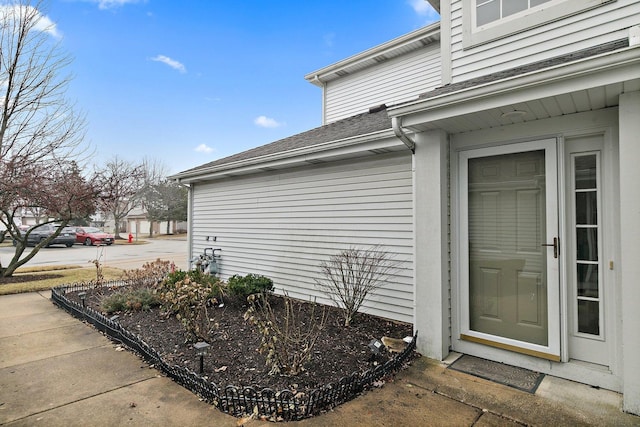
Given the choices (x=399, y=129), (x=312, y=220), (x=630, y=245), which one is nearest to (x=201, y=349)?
(x=399, y=129)

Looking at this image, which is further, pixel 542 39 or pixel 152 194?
pixel 152 194

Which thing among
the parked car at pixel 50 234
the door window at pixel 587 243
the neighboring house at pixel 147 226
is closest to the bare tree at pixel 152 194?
the neighboring house at pixel 147 226

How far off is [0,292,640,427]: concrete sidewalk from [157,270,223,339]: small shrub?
638 millimetres

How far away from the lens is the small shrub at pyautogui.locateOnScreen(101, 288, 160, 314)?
531cm

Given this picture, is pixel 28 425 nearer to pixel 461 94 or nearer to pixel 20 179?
pixel 461 94

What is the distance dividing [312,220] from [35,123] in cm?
819

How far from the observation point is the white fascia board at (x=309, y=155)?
14.8 feet

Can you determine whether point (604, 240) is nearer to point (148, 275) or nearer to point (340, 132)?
point (340, 132)

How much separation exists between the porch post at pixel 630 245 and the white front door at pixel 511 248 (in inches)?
20.7

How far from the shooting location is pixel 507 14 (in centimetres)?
390

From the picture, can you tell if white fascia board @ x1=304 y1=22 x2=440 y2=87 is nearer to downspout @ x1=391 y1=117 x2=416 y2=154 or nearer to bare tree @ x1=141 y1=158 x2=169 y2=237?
downspout @ x1=391 y1=117 x2=416 y2=154

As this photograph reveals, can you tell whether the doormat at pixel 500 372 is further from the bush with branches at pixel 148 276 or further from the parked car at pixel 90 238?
the parked car at pixel 90 238

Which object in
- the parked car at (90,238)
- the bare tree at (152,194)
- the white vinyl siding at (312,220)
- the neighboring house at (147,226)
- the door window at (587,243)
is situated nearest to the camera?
the door window at (587,243)

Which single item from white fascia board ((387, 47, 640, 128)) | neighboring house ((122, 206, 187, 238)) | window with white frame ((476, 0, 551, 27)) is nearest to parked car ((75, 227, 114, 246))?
neighboring house ((122, 206, 187, 238))
